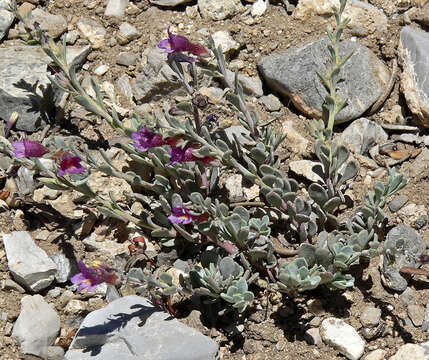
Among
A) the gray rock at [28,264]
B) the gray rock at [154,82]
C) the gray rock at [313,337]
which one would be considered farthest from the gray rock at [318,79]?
the gray rock at [28,264]

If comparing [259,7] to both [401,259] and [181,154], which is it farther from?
[401,259]

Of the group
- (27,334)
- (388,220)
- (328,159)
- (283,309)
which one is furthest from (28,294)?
(388,220)

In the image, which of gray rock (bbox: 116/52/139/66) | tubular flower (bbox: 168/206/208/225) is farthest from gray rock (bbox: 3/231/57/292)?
gray rock (bbox: 116/52/139/66)

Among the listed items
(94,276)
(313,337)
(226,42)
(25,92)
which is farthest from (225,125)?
(94,276)

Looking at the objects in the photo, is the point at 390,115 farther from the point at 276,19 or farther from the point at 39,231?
the point at 39,231

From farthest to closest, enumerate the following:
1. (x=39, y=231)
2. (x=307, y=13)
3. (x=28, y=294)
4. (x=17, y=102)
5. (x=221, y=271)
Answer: (x=307, y=13)
(x=17, y=102)
(x=39, y=231)
(x=28, y=294)
(x=221, y=271)

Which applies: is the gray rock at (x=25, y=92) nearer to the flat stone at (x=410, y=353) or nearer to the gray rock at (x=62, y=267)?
the gray rock at (x=62, y=267)

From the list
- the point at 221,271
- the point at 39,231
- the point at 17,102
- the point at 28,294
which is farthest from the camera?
the point at 17,102
